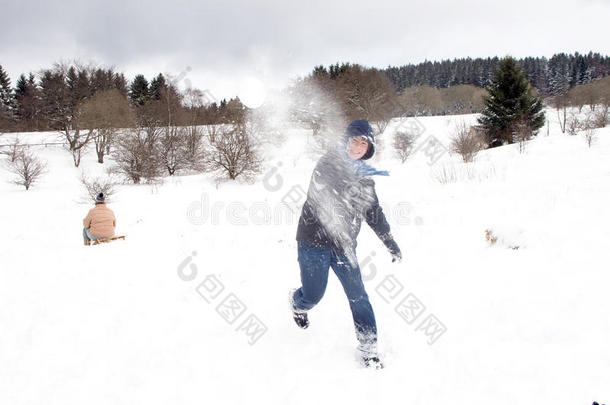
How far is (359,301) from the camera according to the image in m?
2.18

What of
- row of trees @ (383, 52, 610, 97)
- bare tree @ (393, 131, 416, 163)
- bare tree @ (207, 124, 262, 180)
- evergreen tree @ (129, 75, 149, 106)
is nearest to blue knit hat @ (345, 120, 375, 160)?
bare tree @ (207, 124, 262, 180)

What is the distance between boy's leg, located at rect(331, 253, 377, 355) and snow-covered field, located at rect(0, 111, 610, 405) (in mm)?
208

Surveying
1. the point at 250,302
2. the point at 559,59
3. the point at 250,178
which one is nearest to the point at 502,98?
the point at 250,178

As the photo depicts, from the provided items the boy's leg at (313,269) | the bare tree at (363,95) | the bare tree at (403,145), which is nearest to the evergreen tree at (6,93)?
the bare tree at (363,95)

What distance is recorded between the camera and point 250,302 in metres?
3.22

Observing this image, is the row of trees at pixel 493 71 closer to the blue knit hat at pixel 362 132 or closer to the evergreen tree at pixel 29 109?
the evergreen tree at pixel 29 109

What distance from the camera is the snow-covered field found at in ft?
6.72

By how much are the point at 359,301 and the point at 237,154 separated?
1343 centimetres

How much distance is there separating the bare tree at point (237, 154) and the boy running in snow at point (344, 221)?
12.9 meters

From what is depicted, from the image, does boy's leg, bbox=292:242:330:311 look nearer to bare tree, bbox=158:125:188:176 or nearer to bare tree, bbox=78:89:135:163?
bare tree, bbox=158:125:188:176

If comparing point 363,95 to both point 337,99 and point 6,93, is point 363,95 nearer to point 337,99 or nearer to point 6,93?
point 337,99

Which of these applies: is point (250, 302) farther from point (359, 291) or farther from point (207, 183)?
point (207, 183)

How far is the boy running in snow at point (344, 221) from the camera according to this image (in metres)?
2.17

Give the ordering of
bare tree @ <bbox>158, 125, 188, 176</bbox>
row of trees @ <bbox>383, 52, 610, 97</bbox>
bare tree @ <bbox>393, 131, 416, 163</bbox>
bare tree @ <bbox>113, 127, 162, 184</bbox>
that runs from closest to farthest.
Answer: bare tree @ <bbox>113, 127, 162, 184</bbox> → bare tree @ <bbox>158, 125, 188, 176</bbox> → bare tree @ <bbox>393, 131, 416, 163</bbox> → row of trees @ <bbox>383, 52, 610, 97</bbox>
